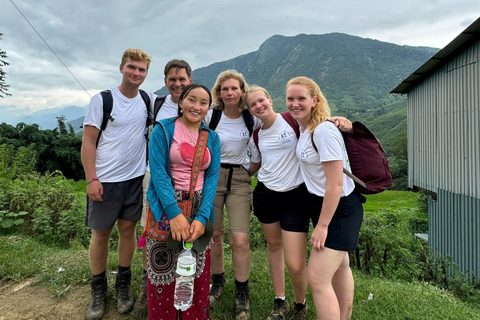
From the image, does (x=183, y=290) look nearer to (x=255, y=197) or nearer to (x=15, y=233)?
(x=255, y=197)

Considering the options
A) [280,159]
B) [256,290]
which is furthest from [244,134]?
[256,290]

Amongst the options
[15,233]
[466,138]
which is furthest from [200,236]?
[466,138]

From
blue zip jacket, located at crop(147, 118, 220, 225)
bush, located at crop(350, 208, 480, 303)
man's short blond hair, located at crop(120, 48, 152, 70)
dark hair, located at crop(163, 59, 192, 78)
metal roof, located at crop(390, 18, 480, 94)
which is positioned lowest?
bush, located at crop(350, 208, 480, 303)

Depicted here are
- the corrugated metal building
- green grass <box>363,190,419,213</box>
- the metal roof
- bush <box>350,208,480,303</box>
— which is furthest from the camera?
green grass <box>363,190,419,213</box>

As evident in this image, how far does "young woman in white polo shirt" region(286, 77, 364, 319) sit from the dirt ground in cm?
214

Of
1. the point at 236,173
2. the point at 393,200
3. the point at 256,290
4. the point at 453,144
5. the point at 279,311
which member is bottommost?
the point at 393,200

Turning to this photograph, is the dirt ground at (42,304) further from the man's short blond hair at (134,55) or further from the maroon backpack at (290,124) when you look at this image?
the man's short blond hair at (134,55)

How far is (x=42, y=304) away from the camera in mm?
3404

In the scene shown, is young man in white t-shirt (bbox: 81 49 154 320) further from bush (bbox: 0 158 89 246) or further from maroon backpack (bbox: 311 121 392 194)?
bush (bbox: 0 158 89 246)

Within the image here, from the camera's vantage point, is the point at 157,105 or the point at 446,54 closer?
the point at 157,105

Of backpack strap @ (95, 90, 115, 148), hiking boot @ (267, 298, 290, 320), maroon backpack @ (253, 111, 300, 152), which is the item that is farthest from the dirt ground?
maroon backpack @ (253, 111, 300, 152)

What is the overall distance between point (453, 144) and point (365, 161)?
10.3 metres

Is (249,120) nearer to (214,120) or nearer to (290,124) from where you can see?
(214,120)

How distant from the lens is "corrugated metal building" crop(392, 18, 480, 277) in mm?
9352
